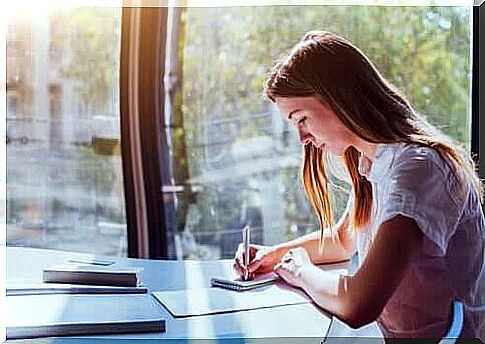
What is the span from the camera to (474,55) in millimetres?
2893

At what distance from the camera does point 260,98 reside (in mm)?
2891

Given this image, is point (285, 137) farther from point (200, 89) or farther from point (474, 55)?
point (474, 55)

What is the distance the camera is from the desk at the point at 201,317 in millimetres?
2867

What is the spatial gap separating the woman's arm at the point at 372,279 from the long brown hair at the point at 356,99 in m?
0.13

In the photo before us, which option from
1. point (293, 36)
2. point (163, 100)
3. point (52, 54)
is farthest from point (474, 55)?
point (52, 54)

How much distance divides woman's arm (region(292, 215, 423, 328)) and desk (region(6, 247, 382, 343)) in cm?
7

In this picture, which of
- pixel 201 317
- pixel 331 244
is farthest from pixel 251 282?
pixel 331 244

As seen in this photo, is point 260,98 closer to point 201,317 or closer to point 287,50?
point 287,50

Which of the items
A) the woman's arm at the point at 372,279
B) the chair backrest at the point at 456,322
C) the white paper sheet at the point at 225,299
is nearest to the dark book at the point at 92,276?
the white paper sheet at the point at 225,299

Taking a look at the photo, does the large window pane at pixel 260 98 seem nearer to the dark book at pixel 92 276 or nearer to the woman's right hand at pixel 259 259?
the woman's right hand at pixel 259 259

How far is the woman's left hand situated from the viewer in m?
2.89

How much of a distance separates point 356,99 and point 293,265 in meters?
0.70

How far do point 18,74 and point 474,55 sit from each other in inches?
72.5

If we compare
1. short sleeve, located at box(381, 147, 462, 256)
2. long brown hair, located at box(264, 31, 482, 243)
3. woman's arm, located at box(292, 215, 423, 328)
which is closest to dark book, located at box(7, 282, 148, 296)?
woman's arm, located at box(292, 215, 423, 328)
